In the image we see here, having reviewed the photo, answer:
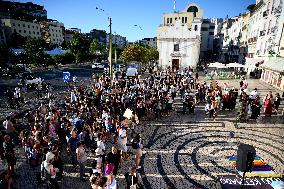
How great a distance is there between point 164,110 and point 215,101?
407cm

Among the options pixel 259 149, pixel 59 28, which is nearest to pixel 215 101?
pixel 259 149

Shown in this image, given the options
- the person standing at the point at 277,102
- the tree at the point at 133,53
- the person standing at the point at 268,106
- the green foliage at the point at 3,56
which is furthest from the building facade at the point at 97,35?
the person standing at the point at 268,106

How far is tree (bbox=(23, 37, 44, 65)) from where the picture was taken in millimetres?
52234

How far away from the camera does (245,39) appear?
182 ft

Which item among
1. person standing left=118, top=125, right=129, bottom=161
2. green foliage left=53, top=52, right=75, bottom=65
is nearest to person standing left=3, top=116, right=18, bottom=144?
person standing left=118, top=125, right=129, bottom=161

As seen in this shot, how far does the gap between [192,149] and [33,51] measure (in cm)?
4872

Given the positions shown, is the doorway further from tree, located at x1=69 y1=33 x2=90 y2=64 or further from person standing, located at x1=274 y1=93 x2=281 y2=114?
person standing, located at x1=274 y1=93 x2=281 y2=114

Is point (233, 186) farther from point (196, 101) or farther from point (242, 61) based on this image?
point (242, 61)

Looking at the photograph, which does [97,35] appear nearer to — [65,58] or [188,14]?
[188,14]

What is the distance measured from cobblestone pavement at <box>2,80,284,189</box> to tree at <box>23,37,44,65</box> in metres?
42.6

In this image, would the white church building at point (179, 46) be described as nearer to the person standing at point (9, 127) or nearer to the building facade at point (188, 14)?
the building facade at point (188, 14)

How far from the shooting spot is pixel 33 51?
5322 centimetres

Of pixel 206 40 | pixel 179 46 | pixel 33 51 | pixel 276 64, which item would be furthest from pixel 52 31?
pixel 276 64

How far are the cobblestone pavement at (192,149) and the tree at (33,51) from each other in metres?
42.6
